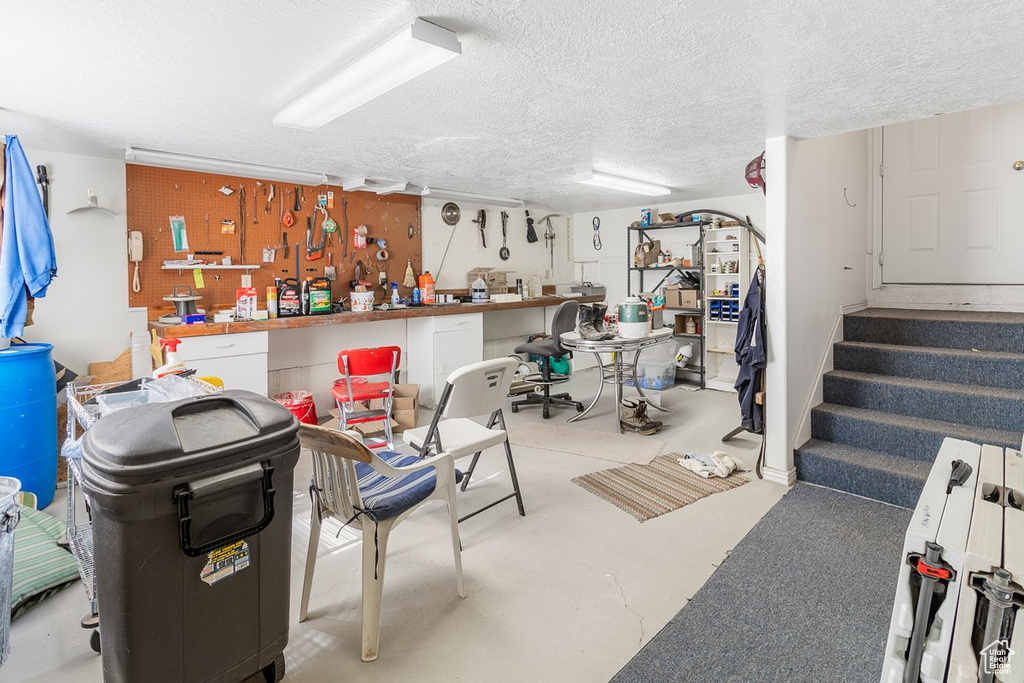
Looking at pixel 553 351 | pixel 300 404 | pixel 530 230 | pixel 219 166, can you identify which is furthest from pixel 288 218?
pixel 530 230

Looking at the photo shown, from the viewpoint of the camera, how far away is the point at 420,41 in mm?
1855

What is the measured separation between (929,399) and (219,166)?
17.6 feet

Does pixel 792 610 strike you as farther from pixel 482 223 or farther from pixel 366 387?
pixel 482 223

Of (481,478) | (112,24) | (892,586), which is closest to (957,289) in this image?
(892,586)

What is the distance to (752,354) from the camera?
342 cm

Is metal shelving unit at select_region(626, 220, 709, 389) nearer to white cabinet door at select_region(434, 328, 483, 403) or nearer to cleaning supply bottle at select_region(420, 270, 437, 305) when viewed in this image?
white cabinet door at select_region(434, 328, 483, 403)

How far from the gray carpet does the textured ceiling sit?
7.50 ft

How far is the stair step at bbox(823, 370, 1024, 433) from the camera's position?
10.1ft

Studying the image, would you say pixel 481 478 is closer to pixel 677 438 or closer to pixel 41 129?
pixel 677 438

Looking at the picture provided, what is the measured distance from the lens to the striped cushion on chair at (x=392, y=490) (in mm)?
1882

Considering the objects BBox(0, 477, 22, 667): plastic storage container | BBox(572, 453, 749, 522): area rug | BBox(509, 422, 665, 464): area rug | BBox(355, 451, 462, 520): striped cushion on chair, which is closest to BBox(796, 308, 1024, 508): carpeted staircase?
BBox(572, 453, 749, 522): area rug

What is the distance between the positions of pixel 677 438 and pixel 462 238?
11.4 feet

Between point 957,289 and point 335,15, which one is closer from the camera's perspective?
point 335,15

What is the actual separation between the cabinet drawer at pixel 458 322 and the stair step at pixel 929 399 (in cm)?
343
